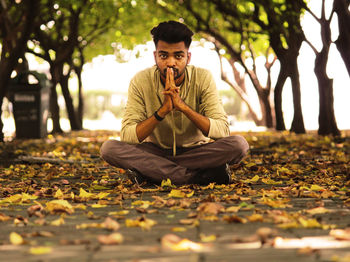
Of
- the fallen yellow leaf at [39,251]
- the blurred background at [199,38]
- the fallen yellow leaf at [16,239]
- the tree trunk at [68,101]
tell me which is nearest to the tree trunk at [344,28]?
the blurred background at [199,38]

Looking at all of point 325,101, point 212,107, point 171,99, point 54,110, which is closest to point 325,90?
point 325,101

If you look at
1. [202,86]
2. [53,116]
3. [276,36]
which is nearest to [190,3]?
[276,36]

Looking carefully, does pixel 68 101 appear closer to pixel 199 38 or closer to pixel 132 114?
pixel 199 38

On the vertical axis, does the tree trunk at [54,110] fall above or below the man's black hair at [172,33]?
below

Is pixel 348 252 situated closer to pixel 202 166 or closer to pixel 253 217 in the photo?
pixel 253 217

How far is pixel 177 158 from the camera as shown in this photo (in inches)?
266

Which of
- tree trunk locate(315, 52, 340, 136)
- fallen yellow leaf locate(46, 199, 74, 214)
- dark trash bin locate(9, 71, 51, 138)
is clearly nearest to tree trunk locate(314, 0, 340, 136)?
tree trunk locate(315, 52, 340, 136)

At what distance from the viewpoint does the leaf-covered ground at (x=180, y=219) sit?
3.59 metres

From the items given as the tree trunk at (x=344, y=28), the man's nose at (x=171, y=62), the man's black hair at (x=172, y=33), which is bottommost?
the man's nose at (x=171, y=62)

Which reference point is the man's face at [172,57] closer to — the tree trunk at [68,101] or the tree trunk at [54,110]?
the tree trunk at [54,110]

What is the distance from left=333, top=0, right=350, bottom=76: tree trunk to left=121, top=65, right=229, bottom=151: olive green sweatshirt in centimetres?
767

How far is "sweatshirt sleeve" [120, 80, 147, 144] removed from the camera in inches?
256

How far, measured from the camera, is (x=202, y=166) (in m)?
6.67

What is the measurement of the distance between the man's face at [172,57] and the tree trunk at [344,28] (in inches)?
315
